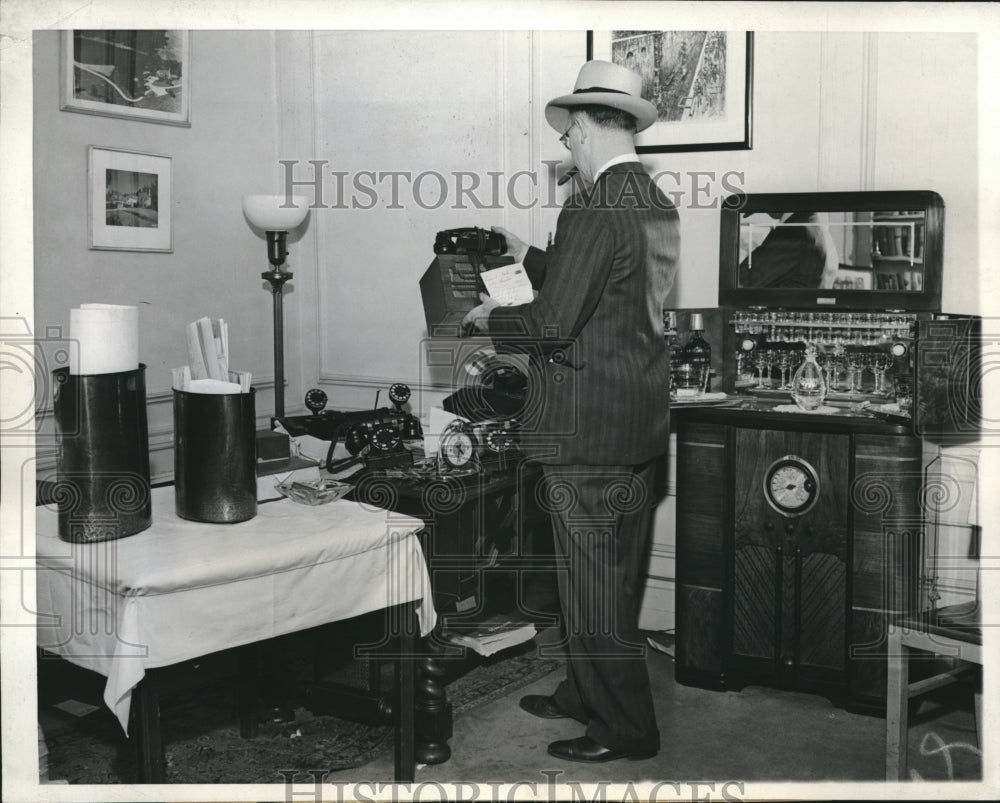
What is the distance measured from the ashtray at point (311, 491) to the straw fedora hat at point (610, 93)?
1.45 meters

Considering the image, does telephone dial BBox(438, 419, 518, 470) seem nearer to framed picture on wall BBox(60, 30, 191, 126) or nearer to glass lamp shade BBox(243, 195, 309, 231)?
glass lamp shade BBox(243, 195, 309, 231)

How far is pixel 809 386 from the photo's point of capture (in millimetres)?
4172

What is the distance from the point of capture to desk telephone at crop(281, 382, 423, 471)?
3.96 m

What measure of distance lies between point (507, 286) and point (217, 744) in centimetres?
186

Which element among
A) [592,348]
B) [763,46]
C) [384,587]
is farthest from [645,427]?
[763,46]

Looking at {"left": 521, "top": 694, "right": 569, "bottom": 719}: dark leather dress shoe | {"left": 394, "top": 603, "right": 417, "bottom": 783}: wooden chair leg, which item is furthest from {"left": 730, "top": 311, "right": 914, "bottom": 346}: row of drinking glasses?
{"left": 394, "top": 603, "right": 417, "bottom": 783}: wooden chair leg

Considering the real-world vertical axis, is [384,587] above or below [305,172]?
below

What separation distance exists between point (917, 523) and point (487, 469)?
1.55m

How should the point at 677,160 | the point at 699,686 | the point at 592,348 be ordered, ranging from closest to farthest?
1. the point at 592,348
2. the point at 699,686
3. the point at 677,160

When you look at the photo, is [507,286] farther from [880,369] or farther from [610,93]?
[880,369]

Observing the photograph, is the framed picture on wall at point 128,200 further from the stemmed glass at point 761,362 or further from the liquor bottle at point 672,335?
the stemmed glass at point 761,362

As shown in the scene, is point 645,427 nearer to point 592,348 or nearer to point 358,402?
point 592,348

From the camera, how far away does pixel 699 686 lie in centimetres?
425

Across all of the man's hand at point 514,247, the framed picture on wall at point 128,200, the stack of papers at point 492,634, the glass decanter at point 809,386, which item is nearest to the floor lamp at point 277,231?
the framed picture on wall at point 128,200
